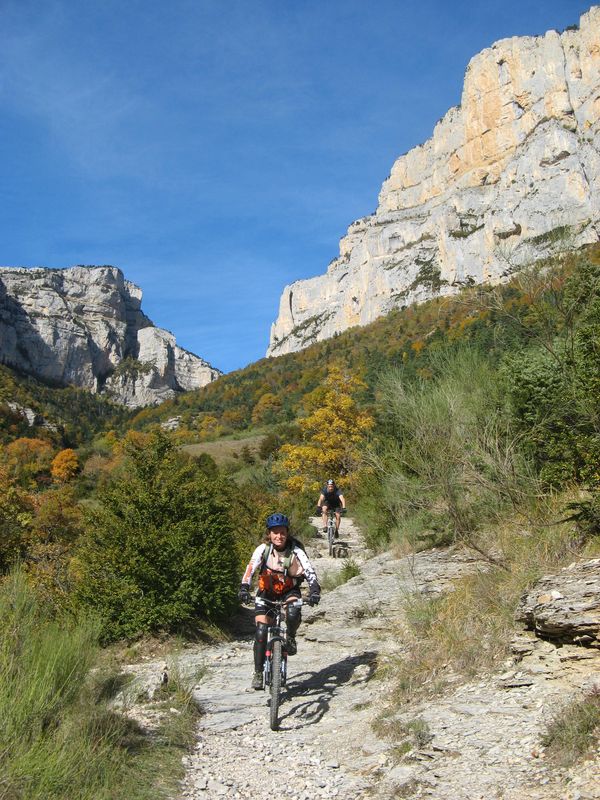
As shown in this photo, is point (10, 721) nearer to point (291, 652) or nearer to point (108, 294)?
point (291, 652)

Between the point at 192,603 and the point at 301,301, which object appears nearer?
the point at 192,603

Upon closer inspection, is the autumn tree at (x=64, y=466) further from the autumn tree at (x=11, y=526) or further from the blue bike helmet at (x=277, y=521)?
the blue bike helmet at (x=277, y=521)

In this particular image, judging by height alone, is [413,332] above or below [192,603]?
above

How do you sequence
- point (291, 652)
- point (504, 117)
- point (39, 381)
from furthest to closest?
point (39, 381), point (504, 117), point (291, 652)

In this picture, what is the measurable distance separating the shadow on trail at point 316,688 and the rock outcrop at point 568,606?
2087mm

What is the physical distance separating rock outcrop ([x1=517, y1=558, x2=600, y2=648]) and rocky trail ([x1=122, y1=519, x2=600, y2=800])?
0.10 m

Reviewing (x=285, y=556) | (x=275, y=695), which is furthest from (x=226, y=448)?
(x=275, y=695)

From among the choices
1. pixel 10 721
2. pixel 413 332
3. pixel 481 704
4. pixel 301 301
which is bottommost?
pixel 481 704

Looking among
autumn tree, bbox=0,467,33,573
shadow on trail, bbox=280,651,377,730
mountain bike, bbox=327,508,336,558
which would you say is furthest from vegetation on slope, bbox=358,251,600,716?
autumn tree, bbox=0,467,33,573

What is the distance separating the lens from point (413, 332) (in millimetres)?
77562

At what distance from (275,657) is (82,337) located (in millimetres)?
173697

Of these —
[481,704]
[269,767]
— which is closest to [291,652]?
[269,767]

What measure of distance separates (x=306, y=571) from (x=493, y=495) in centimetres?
254

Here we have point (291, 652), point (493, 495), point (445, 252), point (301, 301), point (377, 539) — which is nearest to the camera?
point (291, 652)
